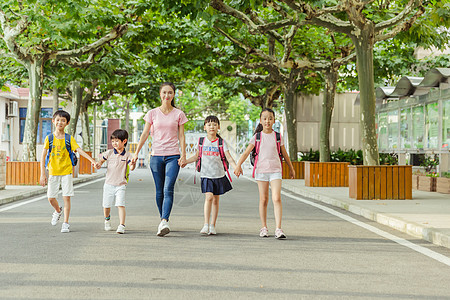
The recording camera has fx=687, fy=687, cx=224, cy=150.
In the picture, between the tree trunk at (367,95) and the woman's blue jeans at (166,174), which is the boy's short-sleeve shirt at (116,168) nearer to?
the woman's blue jeans at (166,174)

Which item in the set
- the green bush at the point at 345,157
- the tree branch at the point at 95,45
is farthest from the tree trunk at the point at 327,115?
the tree branch at the point at 95,45

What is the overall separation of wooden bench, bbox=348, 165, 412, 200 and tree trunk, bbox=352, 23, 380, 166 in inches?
14.9

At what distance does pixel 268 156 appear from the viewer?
9.05 metres

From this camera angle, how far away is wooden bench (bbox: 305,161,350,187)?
66.2 ft

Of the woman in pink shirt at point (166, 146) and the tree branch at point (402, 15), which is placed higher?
the tree branch at point (402, 15)

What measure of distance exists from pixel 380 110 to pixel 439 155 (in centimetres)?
794

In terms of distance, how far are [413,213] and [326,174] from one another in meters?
9.02

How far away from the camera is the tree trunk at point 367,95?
15.4m

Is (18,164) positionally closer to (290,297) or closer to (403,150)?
(403,150)

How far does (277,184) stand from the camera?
8992mm

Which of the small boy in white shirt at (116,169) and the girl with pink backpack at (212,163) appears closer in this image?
the girl with pink backpack at (212,163)

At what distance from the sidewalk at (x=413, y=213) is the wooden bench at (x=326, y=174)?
3666 millimetres

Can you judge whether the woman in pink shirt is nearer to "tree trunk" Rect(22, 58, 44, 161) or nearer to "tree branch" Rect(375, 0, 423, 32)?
"tree branch" Rect(375, 0, 423, 32)

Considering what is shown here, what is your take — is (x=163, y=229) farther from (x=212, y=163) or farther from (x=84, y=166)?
(x=84, y=166)
